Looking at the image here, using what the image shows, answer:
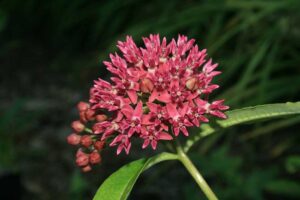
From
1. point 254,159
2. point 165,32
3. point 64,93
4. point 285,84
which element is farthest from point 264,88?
point 64,93

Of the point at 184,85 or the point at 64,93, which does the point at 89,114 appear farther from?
the point at 64,93

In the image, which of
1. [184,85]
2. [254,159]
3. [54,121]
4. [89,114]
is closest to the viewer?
[184,85]

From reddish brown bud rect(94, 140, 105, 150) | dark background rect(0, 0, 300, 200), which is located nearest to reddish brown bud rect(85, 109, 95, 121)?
reddish brown bud rect(94, 140, 105, 150)

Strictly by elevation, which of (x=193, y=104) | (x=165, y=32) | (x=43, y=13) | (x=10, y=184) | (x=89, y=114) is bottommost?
(x=193, y=104)

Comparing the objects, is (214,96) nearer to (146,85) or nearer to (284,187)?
(284,187)

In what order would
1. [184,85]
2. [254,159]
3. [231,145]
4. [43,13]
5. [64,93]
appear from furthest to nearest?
[43,13], [64,93], [231,145], [254,159], [184,85]

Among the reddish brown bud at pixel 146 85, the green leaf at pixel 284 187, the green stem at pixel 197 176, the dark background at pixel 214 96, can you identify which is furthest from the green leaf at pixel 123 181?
the green leaf at pixel 284 187

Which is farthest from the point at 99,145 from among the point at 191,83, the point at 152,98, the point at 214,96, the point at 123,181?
the point at 214,96
